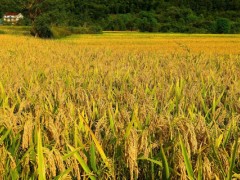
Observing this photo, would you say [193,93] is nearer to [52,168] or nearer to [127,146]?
[127,146]

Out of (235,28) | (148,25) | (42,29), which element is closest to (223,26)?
(235,28)

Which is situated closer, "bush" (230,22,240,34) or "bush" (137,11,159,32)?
"bush" (230,22,240,34)

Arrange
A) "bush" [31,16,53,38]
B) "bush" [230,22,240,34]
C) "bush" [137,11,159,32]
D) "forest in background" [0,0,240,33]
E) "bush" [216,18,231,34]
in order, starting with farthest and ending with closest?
"bush" [137,11,159,32] < "forest in background" [0,0,240,33] < "bush" [230,22,240,34] < "bush" [216,18,231,34] < "bush" [31,16,53,38]

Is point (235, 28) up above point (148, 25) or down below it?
below

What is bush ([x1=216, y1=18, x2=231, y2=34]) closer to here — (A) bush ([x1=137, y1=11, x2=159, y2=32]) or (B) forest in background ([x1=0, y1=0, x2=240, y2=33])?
(B) forest in background ([x1=0, y1=0, x2=240, y2=33])

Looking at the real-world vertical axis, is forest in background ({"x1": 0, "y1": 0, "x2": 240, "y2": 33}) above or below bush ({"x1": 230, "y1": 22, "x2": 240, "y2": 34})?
above

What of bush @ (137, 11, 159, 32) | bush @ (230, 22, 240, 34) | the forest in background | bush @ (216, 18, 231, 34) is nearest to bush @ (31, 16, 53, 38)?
the forest in background

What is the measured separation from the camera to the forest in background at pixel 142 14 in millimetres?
54188

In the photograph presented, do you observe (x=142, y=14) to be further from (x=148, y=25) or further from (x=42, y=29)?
(x=42, y=29)

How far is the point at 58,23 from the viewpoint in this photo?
4694 cm

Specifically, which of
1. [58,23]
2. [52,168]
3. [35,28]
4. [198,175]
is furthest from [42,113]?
[58,23]

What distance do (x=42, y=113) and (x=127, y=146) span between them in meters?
1.00

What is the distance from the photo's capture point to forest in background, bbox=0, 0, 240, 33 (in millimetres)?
54188

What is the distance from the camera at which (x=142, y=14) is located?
67.2m
